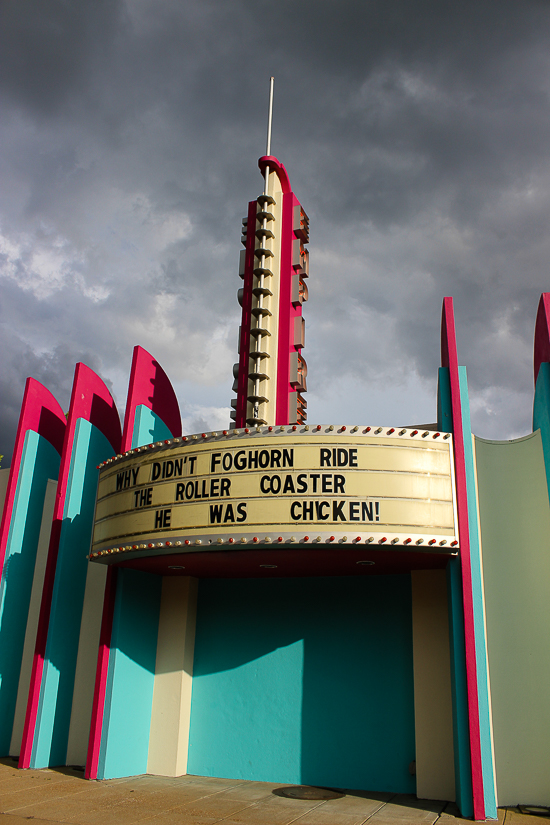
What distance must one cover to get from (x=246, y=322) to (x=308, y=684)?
842 centimetres

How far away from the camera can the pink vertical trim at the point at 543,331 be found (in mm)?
11375

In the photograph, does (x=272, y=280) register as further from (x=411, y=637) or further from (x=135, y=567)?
(x=411, y=637)

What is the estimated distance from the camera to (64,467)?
14.5m

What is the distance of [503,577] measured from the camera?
10672 millimetres

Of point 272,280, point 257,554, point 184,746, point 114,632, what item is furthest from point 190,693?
point 272,280

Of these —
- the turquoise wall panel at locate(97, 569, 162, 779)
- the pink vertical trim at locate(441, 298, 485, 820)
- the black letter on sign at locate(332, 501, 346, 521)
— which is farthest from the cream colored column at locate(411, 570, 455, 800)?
the turquoise wall panel at locate(97, 569, 162, 779)

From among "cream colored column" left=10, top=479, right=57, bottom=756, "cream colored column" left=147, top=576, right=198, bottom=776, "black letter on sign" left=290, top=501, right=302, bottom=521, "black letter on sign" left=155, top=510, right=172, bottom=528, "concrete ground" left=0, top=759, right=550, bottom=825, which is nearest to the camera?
"concrete ground" left=0, top=759, right=550, bottom=825

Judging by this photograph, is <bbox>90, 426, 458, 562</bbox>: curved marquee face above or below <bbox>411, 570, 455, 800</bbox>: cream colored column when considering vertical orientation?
above

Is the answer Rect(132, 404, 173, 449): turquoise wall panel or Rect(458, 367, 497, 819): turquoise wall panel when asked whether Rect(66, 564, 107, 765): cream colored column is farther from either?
Rect(458, 367, 497, 819): turquoise wall panel

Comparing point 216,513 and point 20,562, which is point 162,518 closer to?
point 216,513

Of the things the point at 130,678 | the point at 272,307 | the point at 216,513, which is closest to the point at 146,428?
the point at 216,513

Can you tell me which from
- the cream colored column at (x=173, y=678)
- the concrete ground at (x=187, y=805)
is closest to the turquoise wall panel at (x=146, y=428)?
the cream colored column at (x=173, y=678)

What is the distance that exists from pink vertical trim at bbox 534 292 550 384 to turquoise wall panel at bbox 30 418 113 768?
10117 millimetres

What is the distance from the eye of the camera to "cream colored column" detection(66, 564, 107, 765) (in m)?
13.3
